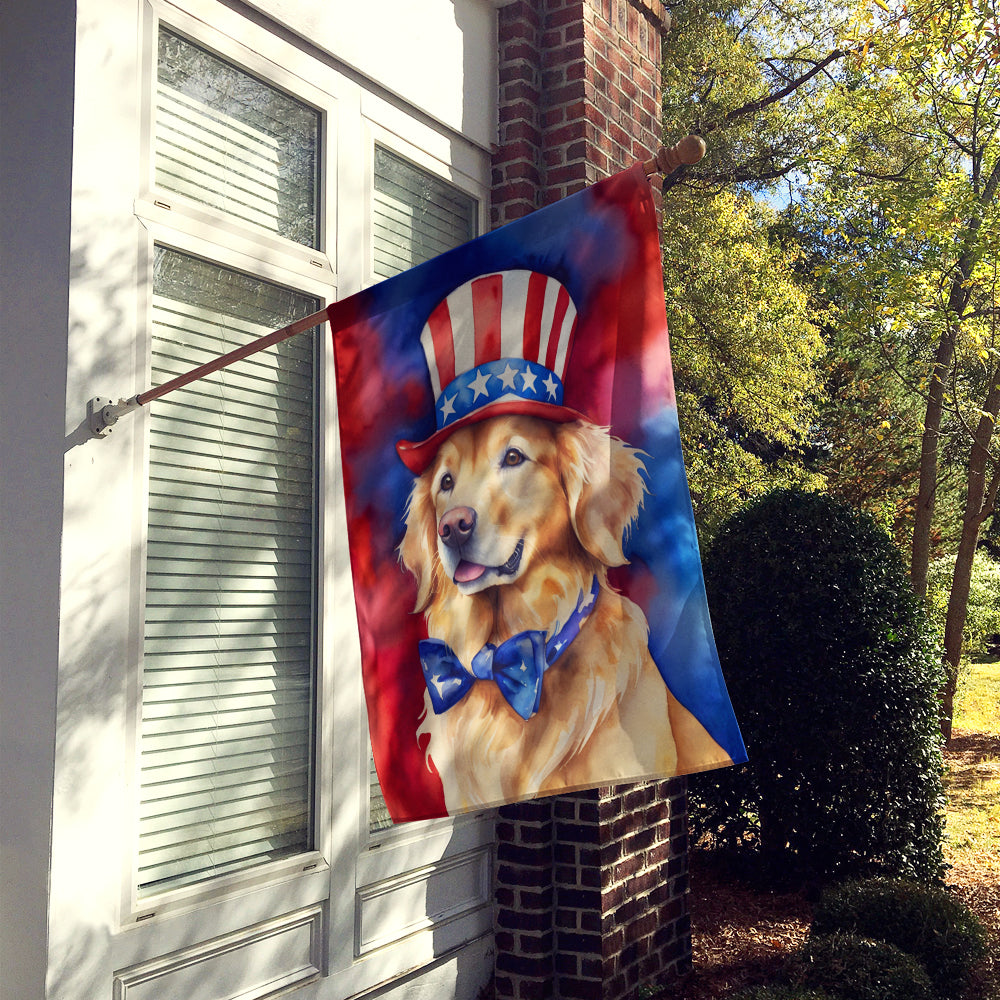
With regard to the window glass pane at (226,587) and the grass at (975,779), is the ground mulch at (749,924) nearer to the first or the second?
the grass at (975,779)

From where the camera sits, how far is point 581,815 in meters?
4.41

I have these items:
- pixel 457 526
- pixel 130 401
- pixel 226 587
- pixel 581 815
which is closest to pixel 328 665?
pixel 226 587

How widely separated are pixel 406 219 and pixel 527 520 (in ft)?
7.43

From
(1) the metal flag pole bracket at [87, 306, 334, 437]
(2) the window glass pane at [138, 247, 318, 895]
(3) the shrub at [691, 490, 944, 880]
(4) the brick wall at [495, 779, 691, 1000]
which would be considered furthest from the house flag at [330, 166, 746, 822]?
(3) the shrub at [691, 490, 944, 880]

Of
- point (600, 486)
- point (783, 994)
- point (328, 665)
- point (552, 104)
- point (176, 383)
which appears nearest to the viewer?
point (600, 486)

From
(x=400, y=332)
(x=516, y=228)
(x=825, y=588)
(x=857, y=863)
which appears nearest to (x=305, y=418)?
(x=400, y=332)

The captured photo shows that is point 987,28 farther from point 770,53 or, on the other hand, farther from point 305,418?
point 305,418

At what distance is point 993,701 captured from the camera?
15.9 m

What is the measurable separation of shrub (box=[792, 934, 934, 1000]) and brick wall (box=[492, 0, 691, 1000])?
77 centimetres

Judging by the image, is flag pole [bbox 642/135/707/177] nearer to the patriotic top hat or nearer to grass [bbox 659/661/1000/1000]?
the patriotic top hat

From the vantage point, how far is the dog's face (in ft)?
7.89

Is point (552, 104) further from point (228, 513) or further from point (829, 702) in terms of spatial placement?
point (829, 702)

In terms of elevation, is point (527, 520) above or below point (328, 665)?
above

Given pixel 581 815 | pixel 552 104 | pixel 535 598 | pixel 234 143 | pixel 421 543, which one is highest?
pixel 552 104
